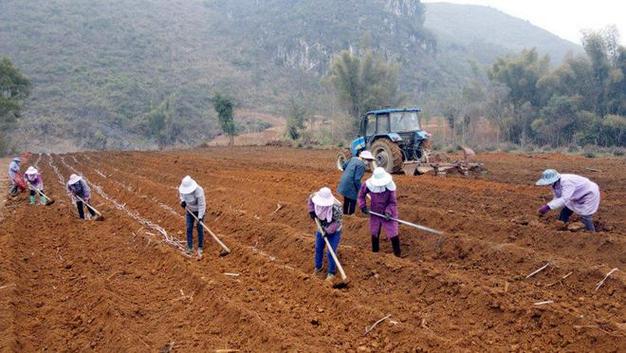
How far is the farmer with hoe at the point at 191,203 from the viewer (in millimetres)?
8062

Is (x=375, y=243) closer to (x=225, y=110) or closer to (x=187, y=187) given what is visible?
(x=187, y=187)

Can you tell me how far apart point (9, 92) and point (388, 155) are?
31.0 metres

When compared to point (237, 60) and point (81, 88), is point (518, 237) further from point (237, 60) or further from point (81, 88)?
point (237, 60)

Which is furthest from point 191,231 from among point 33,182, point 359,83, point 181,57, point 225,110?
point 181,57

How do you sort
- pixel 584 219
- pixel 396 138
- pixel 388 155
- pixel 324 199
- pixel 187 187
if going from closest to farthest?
pixel 324 199
pixel 584 219
pixel 187 187
pixel 388 155
pixel 396 138

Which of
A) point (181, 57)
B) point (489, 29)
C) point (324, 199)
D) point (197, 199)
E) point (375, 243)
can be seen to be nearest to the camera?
point (324, 199)

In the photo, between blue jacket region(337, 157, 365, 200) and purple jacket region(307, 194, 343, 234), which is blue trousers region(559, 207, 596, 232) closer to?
blue jacket region(337, 157, 365, 200)

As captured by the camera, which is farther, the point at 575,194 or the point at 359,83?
the point at 359,83

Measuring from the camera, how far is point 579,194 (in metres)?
7.30

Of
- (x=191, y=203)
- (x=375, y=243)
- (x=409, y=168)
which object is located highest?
(x=191, y=203)

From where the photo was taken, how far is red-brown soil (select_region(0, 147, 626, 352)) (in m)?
5.10

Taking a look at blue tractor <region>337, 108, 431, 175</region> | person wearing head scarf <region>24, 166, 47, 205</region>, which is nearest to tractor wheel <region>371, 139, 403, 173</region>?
blue tractor <region>337, 108, 431, 175</region>

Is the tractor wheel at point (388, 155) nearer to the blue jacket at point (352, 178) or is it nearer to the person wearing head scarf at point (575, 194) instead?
the blue jacket at point (352, 178)

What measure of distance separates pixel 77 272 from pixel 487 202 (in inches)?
297
